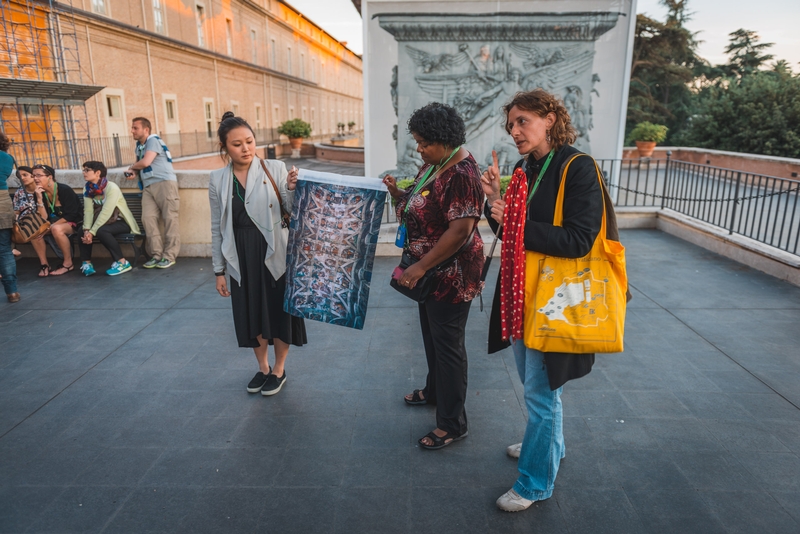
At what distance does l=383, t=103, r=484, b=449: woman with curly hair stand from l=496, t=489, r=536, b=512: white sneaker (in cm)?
57

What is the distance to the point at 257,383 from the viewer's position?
389cm

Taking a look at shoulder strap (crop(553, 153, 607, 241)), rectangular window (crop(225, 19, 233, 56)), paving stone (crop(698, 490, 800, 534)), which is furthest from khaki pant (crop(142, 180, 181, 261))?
rectangular window (crop(225, 19, 233, 56))

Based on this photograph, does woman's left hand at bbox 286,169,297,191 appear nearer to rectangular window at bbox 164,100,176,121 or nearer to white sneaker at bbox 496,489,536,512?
white sneaker at bbox 496,489,536,512

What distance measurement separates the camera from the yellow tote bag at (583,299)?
7.59ft

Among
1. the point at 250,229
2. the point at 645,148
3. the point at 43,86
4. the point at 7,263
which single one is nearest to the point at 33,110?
the point at 43,86

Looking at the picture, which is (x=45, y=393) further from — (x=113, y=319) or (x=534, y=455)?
(x=534, y=455)

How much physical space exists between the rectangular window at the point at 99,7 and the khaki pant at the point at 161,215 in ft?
58.8

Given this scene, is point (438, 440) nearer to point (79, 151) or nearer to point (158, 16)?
point (79, 151)

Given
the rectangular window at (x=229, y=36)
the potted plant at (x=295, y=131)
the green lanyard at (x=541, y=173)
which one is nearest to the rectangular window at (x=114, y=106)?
the rectangular window at (x=229, y=36)

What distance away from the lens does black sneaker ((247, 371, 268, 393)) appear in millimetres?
3865

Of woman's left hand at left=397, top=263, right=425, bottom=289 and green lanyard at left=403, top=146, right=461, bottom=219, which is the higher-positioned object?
green lanyard at left=403, top=146, right=461, bottom=219

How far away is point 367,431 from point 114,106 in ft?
75.2

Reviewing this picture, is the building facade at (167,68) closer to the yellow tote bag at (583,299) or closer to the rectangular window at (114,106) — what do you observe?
the rectangular window at (114,106)

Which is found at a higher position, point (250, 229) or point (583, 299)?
point (250, 229)
